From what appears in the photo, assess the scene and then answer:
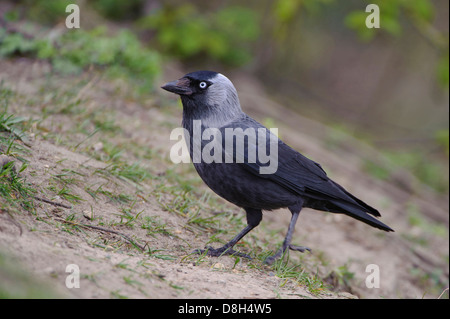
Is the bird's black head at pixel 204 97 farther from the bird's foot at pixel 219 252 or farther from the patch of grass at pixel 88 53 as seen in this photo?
the patch of grass at pixel 88 53

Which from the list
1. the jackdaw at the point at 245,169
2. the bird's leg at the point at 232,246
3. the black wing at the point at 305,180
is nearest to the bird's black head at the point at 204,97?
the jackdaw at the point at 245,169

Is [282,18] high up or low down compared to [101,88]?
up

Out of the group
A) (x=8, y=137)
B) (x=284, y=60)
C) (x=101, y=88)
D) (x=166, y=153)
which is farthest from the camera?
(x=284, y=60)

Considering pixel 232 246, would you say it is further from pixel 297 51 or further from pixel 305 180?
pixel 297 51

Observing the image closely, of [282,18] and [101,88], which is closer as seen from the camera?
[101,88]

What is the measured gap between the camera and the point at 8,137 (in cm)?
410

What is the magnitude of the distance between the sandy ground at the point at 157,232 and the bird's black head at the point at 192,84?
0.97 metres

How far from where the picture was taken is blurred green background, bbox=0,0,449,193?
7250 millimetres

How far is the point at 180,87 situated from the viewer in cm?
417

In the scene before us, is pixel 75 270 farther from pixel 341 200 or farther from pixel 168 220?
pixel 341 200

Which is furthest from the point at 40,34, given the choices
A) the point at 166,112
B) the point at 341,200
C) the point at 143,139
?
the point at 341,200

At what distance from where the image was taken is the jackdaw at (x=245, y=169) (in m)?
3.89

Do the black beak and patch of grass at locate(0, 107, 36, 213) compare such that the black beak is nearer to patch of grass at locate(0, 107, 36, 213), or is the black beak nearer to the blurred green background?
patch of grass at locate(0, 107, 36, 213)

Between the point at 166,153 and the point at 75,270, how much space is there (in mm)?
3108
